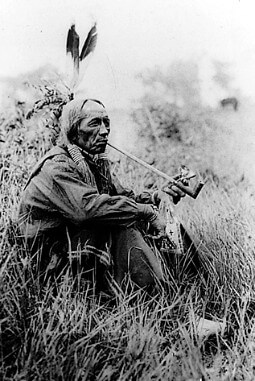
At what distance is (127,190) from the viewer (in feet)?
6.95

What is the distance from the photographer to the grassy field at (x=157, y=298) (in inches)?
65.9

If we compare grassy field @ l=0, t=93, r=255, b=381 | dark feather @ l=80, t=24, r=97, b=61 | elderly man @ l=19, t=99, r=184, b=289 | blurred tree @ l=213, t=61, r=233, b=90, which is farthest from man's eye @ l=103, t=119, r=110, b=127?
blurred tree @ l=213, t=61, r=233, b=90

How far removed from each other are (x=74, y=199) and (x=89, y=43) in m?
0.57

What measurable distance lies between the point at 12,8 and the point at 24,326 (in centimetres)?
102

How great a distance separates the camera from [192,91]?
2.23 meters

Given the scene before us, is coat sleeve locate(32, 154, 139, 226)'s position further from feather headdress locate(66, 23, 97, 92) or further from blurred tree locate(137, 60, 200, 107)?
blurred tree locate(137, 60, 200, 107)

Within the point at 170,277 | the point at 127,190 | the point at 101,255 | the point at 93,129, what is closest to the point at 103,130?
the point at 93,129

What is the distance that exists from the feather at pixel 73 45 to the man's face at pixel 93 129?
0.69ft

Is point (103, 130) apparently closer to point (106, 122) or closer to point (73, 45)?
point (106, 122)

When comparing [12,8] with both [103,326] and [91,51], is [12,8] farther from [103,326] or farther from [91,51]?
[103,326]

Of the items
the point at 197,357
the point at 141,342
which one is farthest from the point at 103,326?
the point at 197,357

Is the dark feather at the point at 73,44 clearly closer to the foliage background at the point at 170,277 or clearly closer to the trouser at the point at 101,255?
the foliage background at the point at 170,277

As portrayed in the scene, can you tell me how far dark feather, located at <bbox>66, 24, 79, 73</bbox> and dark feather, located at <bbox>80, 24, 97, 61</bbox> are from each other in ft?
0.06

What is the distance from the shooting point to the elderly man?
1.86 metres
